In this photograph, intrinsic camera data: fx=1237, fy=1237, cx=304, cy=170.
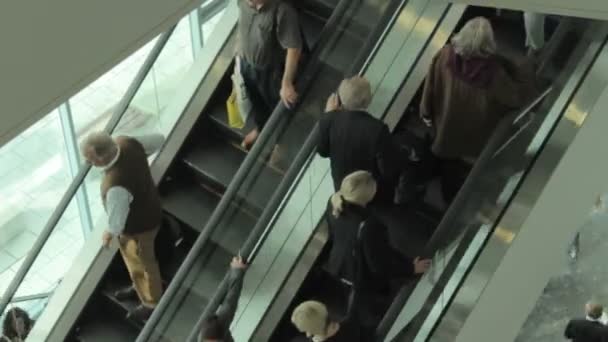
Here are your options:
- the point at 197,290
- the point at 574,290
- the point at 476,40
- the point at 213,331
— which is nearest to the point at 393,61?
the point at 476,40

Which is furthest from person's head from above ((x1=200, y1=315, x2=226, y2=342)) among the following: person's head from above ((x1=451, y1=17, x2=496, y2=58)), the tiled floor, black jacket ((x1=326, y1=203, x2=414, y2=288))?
the tiled floor

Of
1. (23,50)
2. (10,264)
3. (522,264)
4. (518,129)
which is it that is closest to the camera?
(23,50)

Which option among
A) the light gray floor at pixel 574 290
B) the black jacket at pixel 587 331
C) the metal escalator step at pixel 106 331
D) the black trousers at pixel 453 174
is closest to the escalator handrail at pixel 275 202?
the black trousers at pixel 453 174

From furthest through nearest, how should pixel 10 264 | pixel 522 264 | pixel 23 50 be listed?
1. pixel 10 264
2. pixel 522 264
3. pixel 23 50

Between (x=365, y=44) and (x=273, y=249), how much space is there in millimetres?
1622

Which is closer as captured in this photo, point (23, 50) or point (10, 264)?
point (23, 50)

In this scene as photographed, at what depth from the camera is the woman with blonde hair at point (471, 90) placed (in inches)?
306

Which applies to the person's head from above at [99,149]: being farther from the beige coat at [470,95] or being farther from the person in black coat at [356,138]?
the beige coat at [470,95]

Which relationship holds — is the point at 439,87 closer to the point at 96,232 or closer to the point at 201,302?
the point at 201,302

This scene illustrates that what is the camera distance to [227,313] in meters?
8.40

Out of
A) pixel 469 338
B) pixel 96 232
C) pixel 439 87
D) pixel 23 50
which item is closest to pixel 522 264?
pixel 469 338

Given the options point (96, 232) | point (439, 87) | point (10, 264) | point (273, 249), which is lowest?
point (10, 264)

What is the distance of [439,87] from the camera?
26.7 feet

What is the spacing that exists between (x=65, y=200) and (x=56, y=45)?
4953 millimetres
